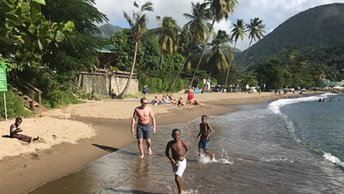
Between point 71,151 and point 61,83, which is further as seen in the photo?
point 61,83

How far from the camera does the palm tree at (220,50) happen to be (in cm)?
6781

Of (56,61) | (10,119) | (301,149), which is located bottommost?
(301,149)

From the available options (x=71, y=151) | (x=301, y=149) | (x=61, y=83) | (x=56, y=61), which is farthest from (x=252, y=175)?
(x=61, y=83)

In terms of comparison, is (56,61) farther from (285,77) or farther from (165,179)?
(285,77)

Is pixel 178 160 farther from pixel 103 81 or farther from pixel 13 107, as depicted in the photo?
pixel 103 81

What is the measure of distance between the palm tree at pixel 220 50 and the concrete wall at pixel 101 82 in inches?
1284

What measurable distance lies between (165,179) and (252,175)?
2324 millimetres

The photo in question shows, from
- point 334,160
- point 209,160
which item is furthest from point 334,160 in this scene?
point 209,160

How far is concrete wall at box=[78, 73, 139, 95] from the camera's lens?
33159 millimetres

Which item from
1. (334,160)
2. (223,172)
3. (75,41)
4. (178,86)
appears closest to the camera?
(223,172)

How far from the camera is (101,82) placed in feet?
115

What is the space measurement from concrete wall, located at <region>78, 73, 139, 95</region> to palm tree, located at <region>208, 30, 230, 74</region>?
32609 mm

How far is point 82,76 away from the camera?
3297 cm

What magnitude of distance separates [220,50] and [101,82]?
121 feet
